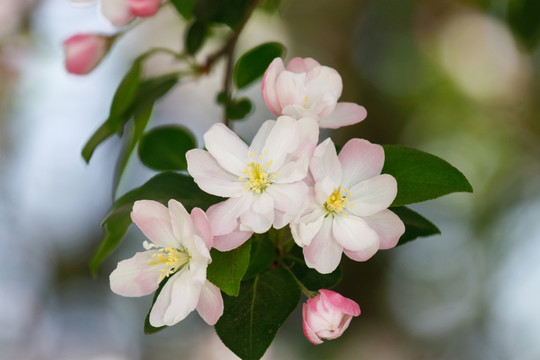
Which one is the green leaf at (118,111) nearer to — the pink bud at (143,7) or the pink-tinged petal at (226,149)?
the pink bud at (143,7)

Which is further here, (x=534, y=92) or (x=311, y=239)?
(x=534, y=92)

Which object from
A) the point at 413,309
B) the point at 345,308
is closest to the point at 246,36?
the point at 413,309

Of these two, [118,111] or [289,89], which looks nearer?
[289,89]

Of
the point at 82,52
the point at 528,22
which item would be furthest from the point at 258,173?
the point at 528,22

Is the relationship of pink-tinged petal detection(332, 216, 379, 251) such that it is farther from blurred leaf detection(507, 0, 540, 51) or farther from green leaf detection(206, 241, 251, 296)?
blurred leaf detection(507, 0, 540, 51)

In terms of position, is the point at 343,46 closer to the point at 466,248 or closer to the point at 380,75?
the point at 380,75

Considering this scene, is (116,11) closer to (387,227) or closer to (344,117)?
(344,117)

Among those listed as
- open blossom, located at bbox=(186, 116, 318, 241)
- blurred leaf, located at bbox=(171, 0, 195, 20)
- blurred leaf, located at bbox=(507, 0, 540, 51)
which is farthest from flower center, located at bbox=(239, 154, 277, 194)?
blurred leaf, located at bbox=(507, 0, 540, 51)
